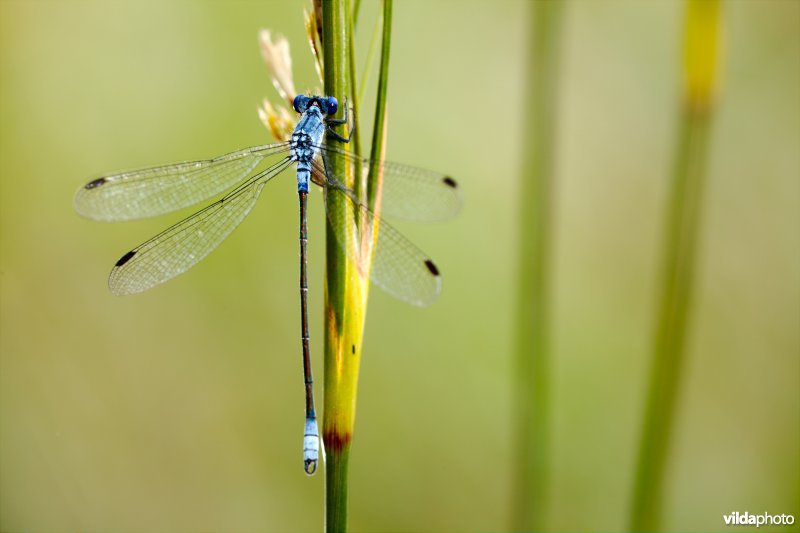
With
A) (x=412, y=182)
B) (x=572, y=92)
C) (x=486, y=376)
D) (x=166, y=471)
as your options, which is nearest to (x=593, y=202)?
(x=572, y=92)

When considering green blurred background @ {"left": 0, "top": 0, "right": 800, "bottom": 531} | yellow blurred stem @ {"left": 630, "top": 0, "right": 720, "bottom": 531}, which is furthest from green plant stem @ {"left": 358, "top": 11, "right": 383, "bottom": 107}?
green blurred background @ {"left": 0, "top": 0, "right": 800, "bottom": 531}

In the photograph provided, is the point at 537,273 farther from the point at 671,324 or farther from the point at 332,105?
the point at 332,105

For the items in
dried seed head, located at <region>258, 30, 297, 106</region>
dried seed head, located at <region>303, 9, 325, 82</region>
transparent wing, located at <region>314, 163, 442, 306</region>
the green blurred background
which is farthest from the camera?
the green blurred background

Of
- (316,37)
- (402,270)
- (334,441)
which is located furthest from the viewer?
(402,270)

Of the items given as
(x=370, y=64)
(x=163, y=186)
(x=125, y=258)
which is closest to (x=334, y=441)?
(x=370, y=64)

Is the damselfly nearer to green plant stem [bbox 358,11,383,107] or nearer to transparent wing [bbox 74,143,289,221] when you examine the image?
transparent wing [bbox 74,143,289,221]

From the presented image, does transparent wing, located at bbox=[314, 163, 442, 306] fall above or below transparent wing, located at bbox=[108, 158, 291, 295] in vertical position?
below

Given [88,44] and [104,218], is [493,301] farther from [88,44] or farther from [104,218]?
[88,44]
